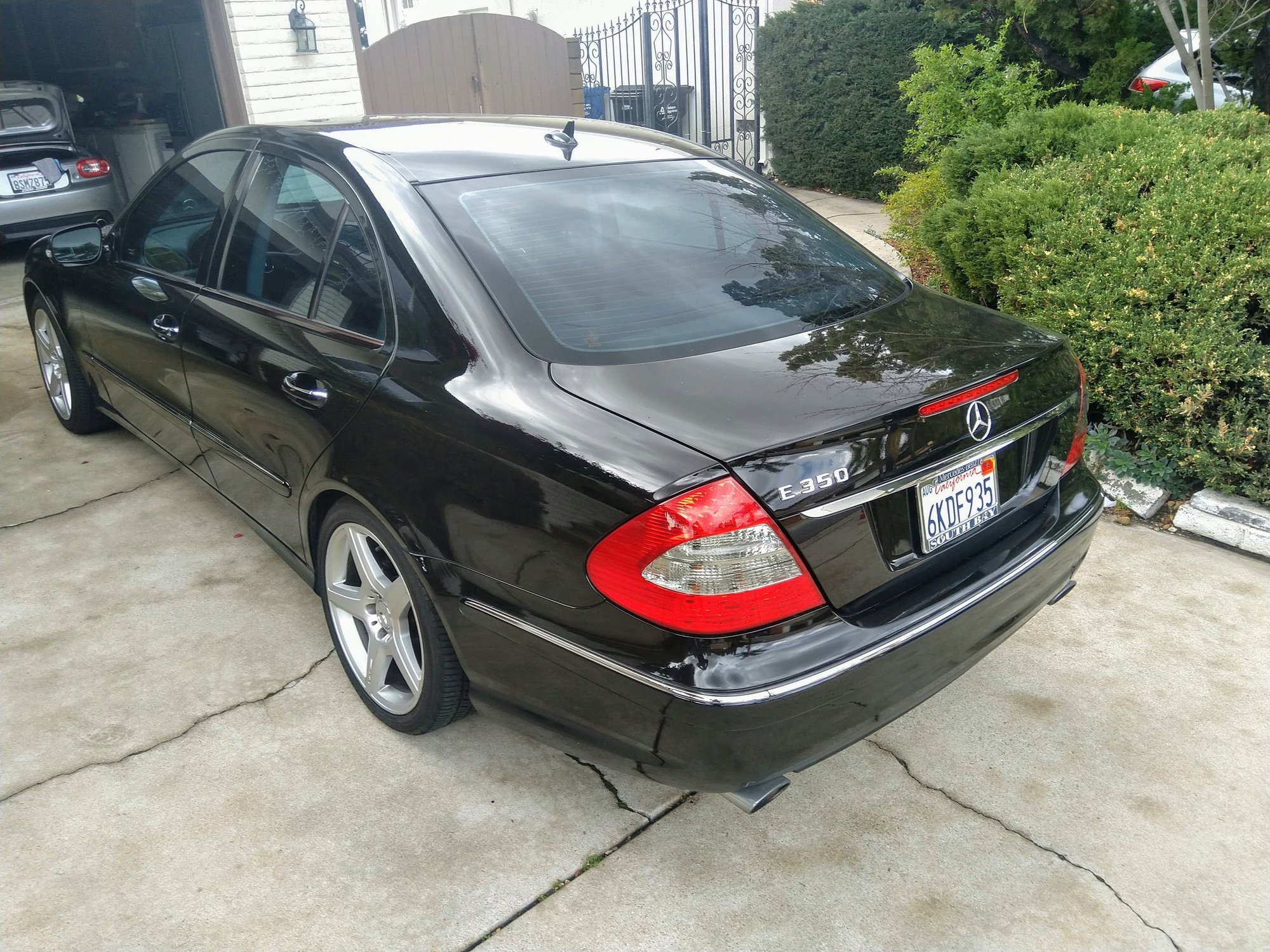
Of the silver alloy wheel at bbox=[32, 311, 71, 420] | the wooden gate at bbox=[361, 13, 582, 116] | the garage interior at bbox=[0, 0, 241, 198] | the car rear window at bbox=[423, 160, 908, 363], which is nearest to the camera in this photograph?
the car rear window at bbox=[423, 160, 908, 363]

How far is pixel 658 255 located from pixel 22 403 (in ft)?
14.5

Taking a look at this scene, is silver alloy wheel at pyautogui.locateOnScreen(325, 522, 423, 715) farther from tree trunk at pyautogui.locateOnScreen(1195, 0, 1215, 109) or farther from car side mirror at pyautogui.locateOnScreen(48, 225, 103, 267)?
tree trunk at pyautogui.locateOnScreen(1195, 0, 1215, 109)

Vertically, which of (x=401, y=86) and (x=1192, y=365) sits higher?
(x=401, y=86)

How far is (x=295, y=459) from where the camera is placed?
2750 millimetres

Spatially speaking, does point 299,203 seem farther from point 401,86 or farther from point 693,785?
point 401,86

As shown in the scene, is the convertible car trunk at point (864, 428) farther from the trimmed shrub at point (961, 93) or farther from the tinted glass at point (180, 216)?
the trimmed shrub at point (961, 93)

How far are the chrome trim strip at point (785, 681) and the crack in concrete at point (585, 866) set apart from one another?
39cm

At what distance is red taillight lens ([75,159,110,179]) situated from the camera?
29.9ft

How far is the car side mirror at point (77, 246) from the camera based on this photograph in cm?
398

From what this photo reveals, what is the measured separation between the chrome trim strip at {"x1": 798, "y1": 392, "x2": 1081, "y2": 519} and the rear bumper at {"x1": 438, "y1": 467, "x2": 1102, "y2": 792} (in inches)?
9.9

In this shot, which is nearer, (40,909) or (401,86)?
(40,909)

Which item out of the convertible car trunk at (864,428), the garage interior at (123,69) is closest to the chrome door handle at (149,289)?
the convertible car trunk at (864,428)

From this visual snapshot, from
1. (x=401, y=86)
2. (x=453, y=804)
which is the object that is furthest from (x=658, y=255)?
(x=401, y=86)

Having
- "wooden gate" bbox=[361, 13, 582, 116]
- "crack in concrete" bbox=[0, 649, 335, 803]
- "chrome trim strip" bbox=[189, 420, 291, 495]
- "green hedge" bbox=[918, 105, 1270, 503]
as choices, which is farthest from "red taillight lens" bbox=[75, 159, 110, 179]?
"green hedge" bbox=[918, 105, 1270, 503]
